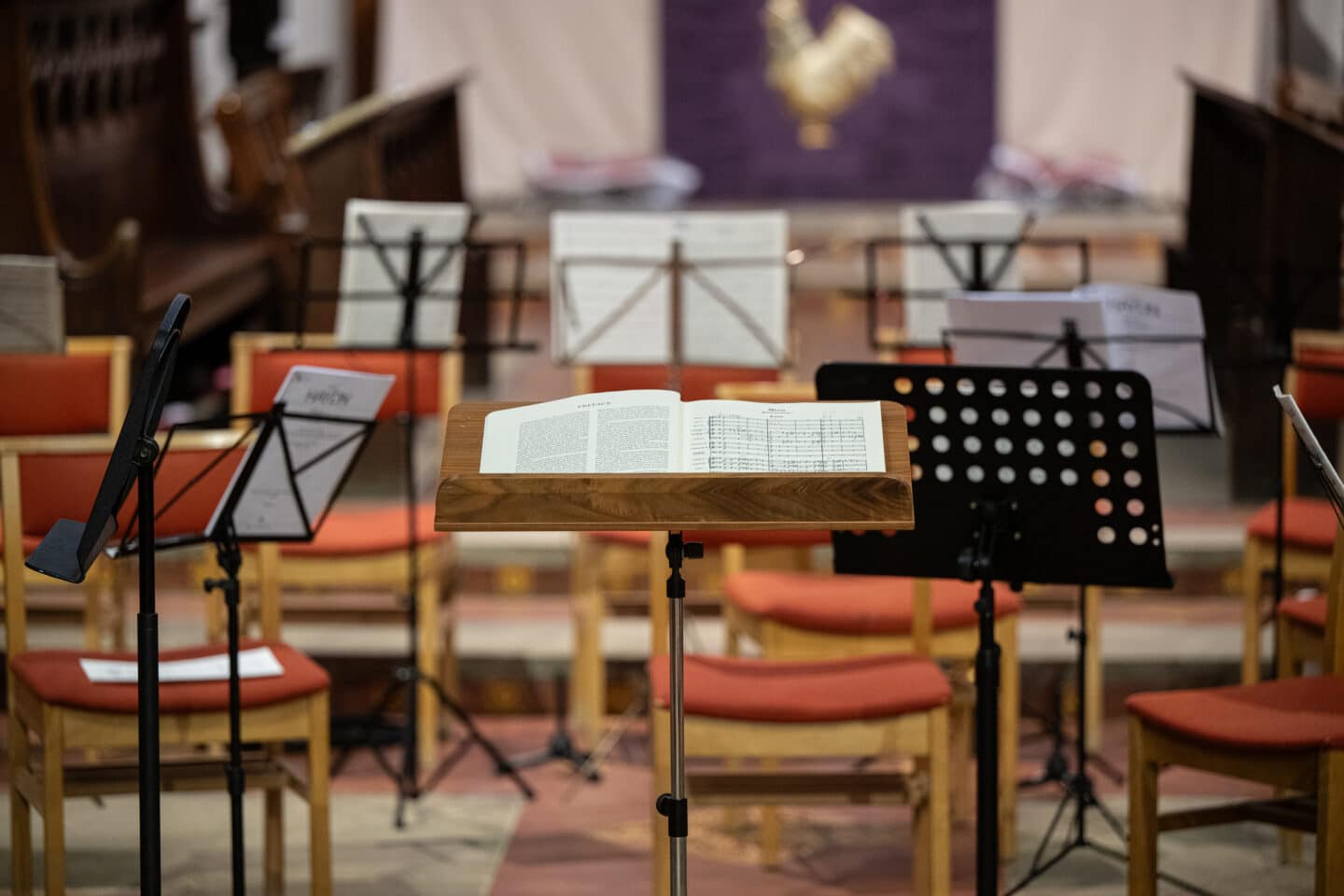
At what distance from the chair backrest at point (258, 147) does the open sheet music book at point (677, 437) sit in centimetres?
524

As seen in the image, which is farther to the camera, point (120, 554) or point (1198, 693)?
point (1198, 693)

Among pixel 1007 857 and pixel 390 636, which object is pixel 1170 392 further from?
pixel 390 636

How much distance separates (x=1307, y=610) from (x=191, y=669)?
2.32 metres

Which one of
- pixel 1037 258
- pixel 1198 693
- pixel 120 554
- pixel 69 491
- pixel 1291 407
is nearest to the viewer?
pixel 1291 407

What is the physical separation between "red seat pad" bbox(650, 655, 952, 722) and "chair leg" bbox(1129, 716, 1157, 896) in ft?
1.18

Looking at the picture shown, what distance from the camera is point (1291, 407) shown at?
276cm

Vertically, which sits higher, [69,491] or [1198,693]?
[69,491]

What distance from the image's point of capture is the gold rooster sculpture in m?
11.1

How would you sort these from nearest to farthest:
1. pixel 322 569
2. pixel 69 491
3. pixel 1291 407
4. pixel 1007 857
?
pixel 1291 407, pixel 69 491, pixel 1007 857, pixel 322 569

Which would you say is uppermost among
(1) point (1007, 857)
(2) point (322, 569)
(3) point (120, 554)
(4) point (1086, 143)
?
(4) point (1086, 143)

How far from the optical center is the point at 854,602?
3.87 m

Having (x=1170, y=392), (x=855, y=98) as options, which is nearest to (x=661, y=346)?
(x=1170, y=392)

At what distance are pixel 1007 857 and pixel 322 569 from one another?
1.78 meters

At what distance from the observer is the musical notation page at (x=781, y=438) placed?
2.58 meters
